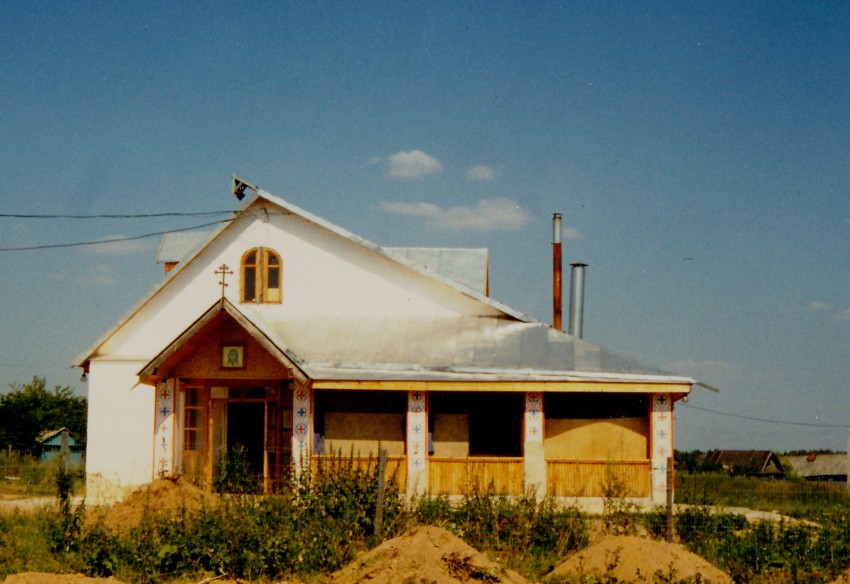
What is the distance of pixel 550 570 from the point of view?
44.3ft

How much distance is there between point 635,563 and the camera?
497 inches

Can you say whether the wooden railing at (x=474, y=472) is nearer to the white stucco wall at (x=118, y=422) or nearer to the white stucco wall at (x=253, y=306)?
the white stucco wall at (x=253, y=306)

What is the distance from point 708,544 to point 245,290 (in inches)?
487

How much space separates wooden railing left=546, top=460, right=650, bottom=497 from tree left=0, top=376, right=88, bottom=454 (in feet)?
82.7

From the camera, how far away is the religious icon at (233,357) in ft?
67.7

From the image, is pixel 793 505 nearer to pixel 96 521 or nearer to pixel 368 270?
pixel 368 270

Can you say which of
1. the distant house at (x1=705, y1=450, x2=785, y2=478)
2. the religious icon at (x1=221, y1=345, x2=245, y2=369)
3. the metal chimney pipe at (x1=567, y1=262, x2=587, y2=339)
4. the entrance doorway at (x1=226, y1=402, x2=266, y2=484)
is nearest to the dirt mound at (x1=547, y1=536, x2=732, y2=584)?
the religious icon at (x1=221, y1=345, x2=245, y2=369)

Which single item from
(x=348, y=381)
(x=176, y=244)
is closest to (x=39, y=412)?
(x=176, y=244)

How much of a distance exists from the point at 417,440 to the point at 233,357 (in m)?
4.07

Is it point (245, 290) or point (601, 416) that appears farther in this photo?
point (245, 290)

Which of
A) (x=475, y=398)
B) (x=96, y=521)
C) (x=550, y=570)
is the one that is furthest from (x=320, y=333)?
(x=550, y=570)

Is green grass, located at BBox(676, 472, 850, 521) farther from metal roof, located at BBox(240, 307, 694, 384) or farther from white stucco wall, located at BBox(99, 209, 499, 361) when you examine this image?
white stucco wall, located at BBox(99, 209, 499, 361)

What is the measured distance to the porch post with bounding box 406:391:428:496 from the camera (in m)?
20.0

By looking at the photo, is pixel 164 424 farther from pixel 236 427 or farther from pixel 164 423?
pixel 236 427
